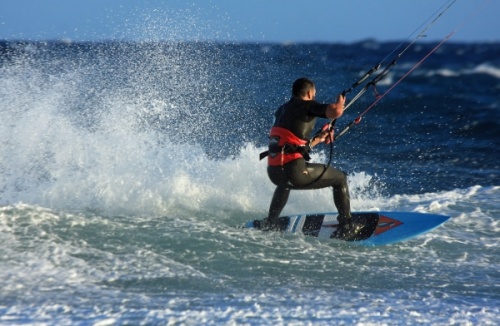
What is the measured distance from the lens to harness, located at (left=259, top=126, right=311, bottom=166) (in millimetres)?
6090

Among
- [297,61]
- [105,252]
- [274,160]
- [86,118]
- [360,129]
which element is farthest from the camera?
[297,61]

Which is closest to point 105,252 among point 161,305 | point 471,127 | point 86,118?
point 161,305

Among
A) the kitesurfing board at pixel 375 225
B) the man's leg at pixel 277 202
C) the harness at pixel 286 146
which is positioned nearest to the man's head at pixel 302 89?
the harness at pixel 286 146

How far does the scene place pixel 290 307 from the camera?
4.49 meters

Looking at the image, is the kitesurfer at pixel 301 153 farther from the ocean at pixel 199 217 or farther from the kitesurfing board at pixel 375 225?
the ocean at pixel 199 217

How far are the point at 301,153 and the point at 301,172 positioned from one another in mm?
173

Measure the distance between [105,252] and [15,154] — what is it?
3564mm

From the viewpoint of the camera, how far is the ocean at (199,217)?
452 cm

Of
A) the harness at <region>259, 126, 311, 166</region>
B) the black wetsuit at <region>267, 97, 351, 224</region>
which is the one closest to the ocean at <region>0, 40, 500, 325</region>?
the black wetsuit at <region>267, 97, 351, 224</region>

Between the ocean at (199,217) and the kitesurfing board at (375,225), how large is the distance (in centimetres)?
14

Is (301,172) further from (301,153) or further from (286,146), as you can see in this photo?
(286,146)

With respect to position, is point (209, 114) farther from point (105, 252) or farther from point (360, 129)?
point (105, 252)

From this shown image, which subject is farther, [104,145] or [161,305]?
[104,145]

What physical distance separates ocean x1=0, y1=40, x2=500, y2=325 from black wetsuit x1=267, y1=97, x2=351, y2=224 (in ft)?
1.20
